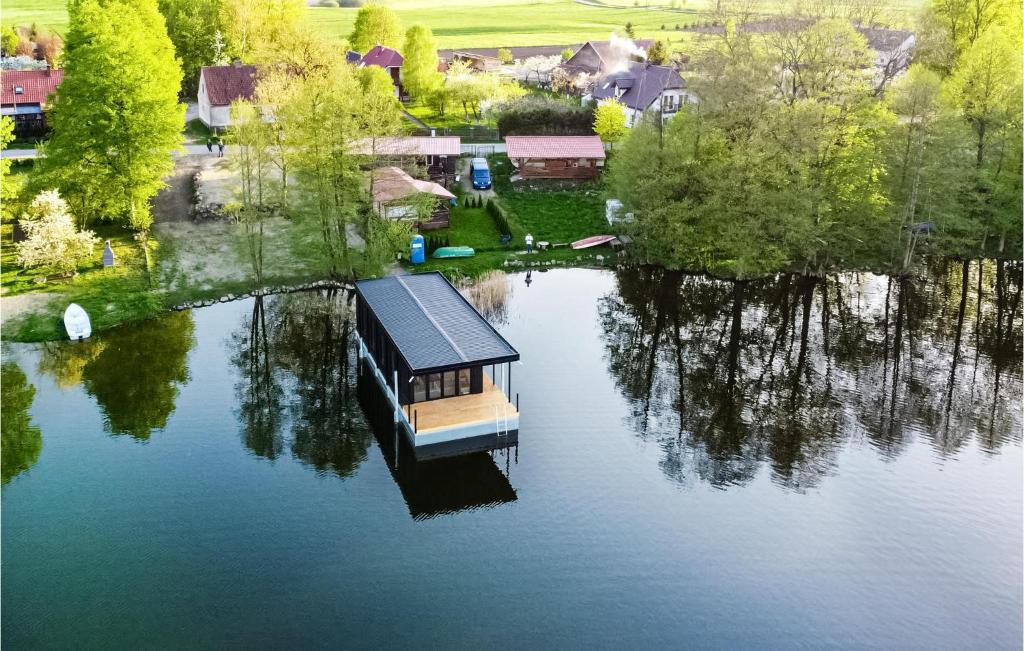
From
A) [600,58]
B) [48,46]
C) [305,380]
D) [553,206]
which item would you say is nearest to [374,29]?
[600,58]

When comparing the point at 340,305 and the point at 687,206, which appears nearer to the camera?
the point at 340,305

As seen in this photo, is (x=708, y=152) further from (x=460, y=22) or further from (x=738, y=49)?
(x=460, y=22)

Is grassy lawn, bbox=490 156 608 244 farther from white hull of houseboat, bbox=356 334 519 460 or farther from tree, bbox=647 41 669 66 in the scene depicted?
tree, bbox=647 41 669 66

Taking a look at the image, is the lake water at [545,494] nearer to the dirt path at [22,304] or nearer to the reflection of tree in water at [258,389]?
the reflection of tree in water at [258,389]

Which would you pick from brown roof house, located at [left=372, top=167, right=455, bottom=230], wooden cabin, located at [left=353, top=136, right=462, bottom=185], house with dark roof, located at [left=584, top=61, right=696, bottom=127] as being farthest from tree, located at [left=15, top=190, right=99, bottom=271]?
house with dark roof, located at [left=584, top=61, right=696, bottom=127]

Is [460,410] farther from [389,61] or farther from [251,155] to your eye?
A: [389,61]

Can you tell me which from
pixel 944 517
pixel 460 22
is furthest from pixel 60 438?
pixel 460 22
